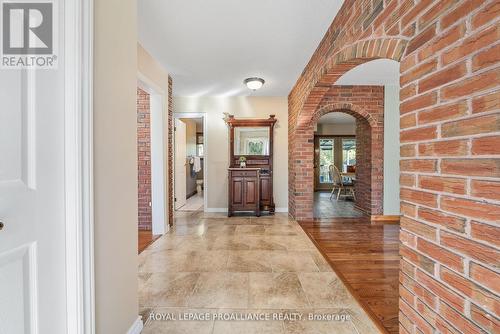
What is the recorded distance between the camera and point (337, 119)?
7734 mm

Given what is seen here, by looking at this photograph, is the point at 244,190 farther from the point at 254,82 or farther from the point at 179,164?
the point at 254,82

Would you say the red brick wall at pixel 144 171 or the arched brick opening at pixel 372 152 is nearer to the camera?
the red brick wall at pixel 144 171

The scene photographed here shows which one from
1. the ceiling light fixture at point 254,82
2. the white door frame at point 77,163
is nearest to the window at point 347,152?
the ceiling light fixture at point 254,82

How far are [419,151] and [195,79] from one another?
11.6ft

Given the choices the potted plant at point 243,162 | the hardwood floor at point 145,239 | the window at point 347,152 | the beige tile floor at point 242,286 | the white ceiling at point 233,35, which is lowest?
the beige tile floor at point 242,286

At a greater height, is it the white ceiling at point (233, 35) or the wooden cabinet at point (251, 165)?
the white ceiling at point (233, 35)

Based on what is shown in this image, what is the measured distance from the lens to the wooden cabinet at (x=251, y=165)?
4477 millimetres

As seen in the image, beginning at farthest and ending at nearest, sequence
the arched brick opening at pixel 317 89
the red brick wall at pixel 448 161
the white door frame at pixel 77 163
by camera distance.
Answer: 1. the arched brick opening at pixel 317 89
2. the white door frame at pixel 77 163
3. the red brick wall at pixel 448 161

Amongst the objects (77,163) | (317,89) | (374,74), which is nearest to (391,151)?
(374,74)

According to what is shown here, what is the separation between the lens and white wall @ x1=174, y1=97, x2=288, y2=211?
4867 millimetres

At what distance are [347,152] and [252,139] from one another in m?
5.15

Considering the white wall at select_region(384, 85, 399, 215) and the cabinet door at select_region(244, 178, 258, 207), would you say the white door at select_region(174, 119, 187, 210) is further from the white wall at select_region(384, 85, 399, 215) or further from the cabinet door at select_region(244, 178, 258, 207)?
the white wall at select_region(384, 85, 399, 215)

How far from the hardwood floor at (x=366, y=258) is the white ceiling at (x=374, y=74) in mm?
2385

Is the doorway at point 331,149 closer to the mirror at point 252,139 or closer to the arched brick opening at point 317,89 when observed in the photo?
the mirror at point 252,139
